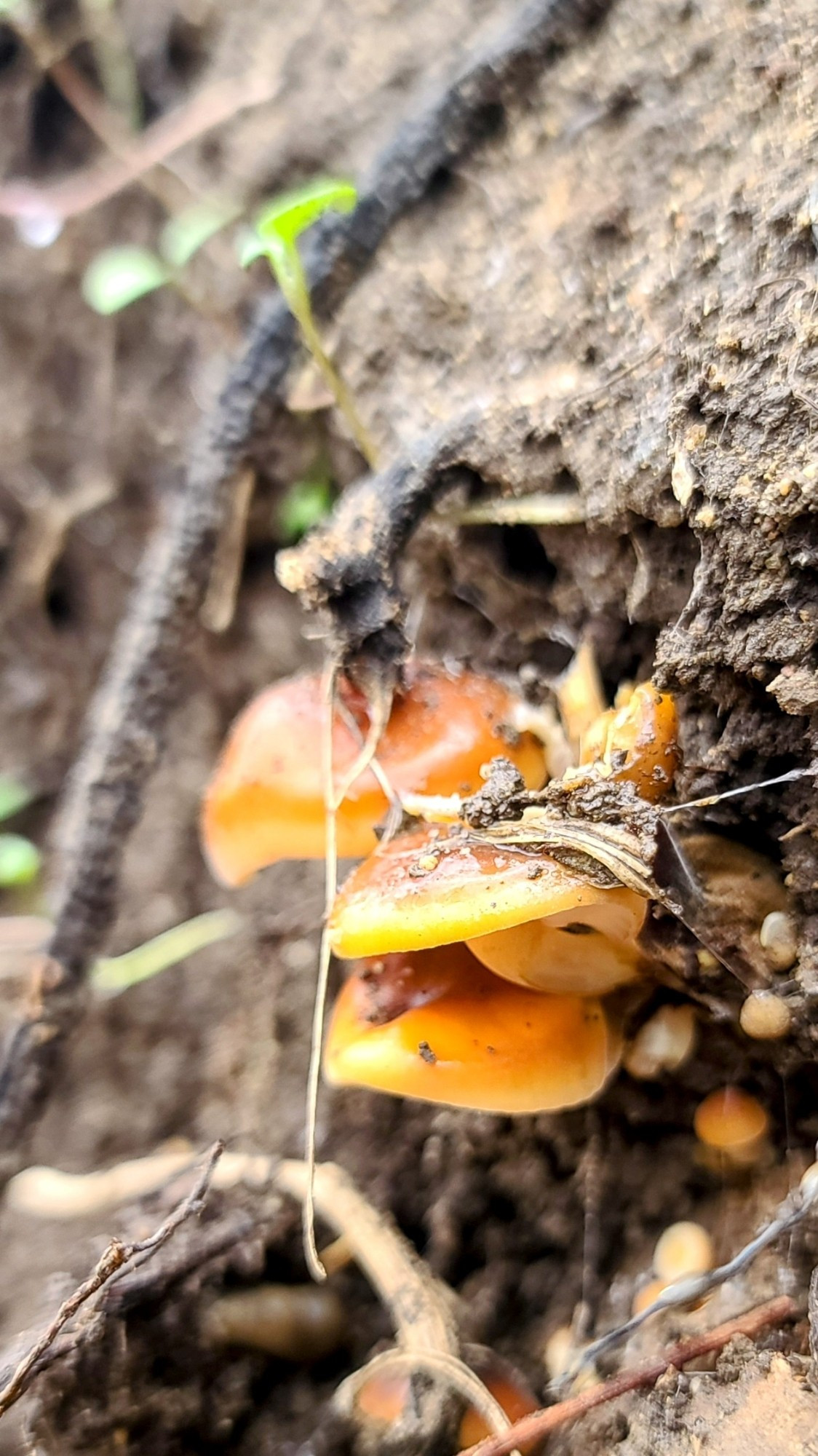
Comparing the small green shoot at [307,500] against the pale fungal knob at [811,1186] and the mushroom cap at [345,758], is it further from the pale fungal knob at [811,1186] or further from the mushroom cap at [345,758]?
the pale fungal knob at [811,1186]

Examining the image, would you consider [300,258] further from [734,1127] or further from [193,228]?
[734,1127]

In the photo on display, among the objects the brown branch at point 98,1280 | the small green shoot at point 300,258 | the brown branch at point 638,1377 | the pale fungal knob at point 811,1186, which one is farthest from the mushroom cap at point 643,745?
the small green shoot at point 300,258

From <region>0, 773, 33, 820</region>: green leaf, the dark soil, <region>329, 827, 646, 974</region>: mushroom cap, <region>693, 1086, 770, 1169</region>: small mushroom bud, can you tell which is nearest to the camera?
<region>329, 827, 646, 974</region>: mushroom cap

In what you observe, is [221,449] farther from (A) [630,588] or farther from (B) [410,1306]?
(B) [410,1306]

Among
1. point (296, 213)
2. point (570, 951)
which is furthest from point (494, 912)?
point (296, 213)

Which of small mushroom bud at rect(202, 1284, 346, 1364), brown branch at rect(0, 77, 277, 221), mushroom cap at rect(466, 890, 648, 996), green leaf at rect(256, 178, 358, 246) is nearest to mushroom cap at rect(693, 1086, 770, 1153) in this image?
mushroom cap at rect(466, 890, 648, 996)

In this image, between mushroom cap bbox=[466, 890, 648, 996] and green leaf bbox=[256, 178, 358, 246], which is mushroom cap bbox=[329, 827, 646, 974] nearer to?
mushroom cap bbox=[466, 890, 648, 996]

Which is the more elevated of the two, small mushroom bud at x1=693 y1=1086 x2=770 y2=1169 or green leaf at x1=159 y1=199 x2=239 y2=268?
green leaf at x1=159 y1=199 x2=239 y2=268
